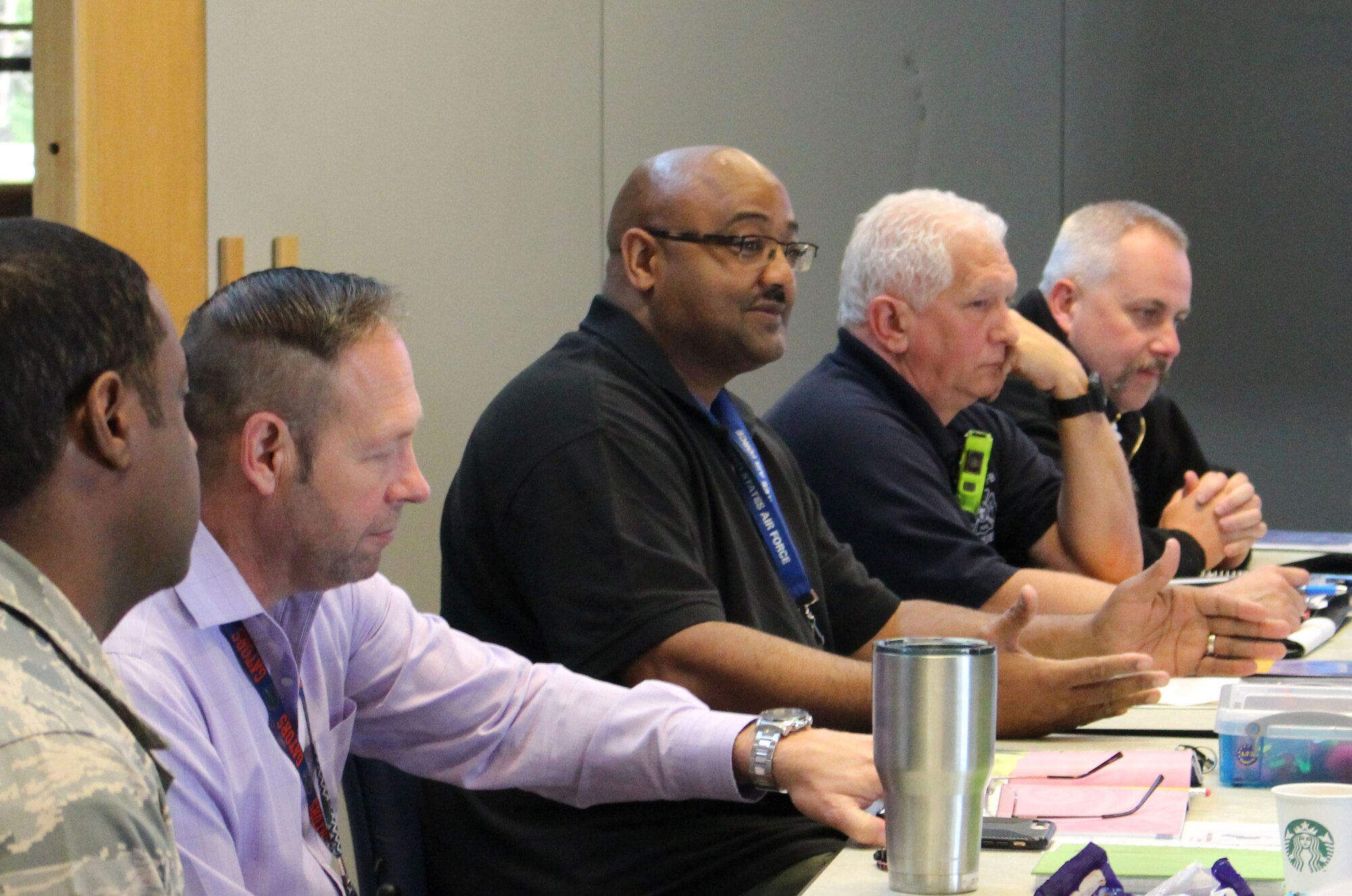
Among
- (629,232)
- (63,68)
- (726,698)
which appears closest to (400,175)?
(63,68)

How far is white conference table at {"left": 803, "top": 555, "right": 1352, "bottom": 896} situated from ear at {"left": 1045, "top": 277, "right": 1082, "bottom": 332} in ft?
5.81

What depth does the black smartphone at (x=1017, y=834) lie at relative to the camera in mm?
1281

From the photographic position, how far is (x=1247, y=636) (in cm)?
214

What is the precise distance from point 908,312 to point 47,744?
2.23 metres

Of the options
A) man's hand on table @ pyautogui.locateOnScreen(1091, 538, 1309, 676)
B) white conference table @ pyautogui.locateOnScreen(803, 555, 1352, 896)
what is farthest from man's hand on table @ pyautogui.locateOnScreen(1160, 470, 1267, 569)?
white conference table @ pyautogui.locateOnScreen(803, 555, 1352, 896)

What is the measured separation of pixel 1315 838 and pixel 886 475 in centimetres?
145

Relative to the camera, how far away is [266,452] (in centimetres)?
139

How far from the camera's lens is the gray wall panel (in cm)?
457

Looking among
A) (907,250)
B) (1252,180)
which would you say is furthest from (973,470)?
(1252,180)

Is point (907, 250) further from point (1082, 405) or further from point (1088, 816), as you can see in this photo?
point (1088, 816)

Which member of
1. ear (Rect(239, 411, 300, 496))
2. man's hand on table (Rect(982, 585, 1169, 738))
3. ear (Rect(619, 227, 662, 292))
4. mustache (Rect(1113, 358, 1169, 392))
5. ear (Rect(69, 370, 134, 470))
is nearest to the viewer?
ear (Rect(69, 370, 134, 470))

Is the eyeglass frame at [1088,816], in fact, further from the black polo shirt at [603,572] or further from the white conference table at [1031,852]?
the black polo shirt at [603,572]

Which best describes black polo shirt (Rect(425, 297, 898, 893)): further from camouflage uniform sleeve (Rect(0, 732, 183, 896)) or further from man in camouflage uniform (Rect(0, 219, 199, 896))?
camouflage uniform sleeve (Rect(0, 732, 183, 896))

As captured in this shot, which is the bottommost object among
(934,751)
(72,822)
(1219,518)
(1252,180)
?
(1219,518)
